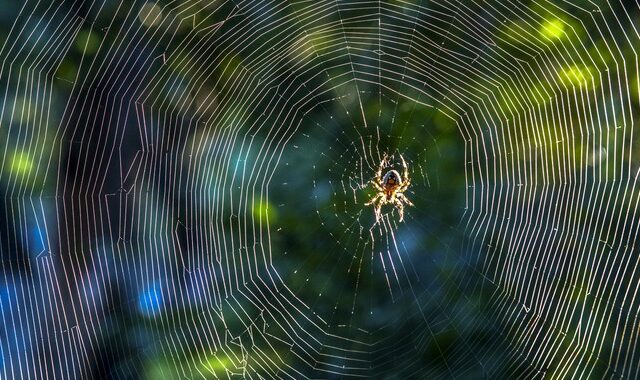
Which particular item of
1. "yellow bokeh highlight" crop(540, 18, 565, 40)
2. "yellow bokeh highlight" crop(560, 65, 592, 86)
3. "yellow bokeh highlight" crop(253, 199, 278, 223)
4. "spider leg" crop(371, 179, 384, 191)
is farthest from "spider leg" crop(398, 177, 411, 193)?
"yellow bokeh highlight" crop(540, 18, 565, 40)

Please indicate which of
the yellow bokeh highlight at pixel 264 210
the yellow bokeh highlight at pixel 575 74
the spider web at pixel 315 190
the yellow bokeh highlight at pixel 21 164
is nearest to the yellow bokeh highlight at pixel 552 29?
the spider web at pixel 315 190

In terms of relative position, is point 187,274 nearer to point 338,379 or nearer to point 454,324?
point 338,379

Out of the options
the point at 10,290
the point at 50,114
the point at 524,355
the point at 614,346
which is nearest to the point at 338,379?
the point at 524,355

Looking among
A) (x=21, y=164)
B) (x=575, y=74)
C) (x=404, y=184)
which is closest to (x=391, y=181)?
(x=404, y=184)

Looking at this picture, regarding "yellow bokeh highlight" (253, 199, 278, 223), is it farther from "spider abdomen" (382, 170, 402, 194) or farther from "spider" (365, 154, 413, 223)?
A: "spider abdomen" (382, 170, 402, 194)

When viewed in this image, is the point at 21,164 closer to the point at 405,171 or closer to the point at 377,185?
the point at 377,185

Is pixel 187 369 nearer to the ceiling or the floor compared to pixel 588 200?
nearer to the floor
